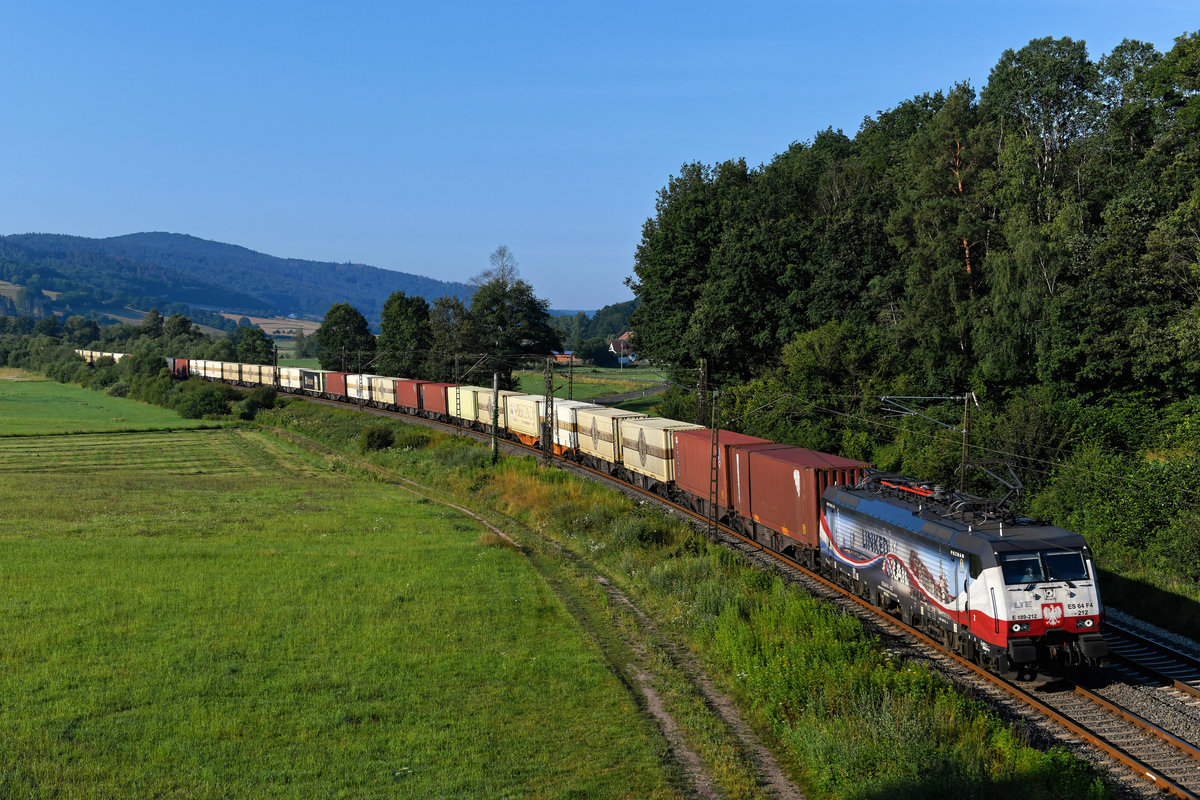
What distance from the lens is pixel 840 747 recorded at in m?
14.8

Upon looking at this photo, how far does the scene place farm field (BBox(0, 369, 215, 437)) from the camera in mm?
86375

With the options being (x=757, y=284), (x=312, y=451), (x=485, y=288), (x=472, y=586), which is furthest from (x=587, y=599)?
(x=485, y=288)

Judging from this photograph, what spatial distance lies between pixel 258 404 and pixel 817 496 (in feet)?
280

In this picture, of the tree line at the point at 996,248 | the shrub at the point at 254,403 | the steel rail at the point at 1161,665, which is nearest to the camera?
the steel rail at the point at 1161,665

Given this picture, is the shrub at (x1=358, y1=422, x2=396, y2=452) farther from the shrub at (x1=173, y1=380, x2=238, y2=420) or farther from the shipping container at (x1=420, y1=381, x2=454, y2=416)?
the shrub at (x1=173, y1=380, x2=238, y2=420)

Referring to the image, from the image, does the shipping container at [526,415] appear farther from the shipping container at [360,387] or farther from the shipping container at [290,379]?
the shipping container at [290,379]

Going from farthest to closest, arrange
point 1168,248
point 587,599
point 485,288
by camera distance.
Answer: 1. point 485,288
2. point 1168,248
3. point 587,599

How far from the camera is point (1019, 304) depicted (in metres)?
47.8

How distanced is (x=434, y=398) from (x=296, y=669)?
55.5m

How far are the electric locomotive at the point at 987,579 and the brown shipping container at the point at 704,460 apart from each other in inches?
408

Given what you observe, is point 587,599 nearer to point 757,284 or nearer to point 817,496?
point 817,496

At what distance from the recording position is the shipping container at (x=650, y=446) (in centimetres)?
3900

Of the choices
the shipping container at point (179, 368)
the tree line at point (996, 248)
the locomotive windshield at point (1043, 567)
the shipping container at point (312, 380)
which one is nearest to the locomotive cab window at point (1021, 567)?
the locomotive windshield at point (1043, 567)

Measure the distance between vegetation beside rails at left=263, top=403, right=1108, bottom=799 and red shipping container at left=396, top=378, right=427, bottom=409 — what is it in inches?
1795
